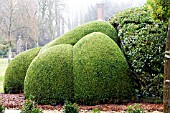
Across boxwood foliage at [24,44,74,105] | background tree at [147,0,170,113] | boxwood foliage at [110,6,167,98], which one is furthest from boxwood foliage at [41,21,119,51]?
background tree at [147,0,170,113]

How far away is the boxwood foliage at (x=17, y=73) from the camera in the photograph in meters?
8.49

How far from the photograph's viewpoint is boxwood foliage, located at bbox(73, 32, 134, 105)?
6441mm

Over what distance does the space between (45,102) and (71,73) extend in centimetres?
95

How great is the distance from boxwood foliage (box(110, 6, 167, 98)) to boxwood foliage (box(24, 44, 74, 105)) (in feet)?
4.93

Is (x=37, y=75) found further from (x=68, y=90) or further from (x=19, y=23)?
(x=19, y=23)

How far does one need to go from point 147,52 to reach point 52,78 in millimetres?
2313

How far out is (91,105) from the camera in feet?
21.4

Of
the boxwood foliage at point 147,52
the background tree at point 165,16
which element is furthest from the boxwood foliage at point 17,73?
the background tree at point 165,16

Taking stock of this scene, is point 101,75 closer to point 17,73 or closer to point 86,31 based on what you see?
point 86,31

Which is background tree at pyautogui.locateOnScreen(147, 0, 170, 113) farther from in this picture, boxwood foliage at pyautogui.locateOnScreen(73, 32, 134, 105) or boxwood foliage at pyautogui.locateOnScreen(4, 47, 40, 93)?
boxwood foliage at pyautogui.locateOnScreen(4, 47, 40, 93)

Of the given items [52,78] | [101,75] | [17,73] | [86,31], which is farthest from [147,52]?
[17,73]

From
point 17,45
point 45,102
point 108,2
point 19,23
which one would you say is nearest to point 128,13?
point 45,102

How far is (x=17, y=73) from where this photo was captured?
8.48m

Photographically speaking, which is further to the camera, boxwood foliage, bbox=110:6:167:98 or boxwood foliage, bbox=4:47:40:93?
boxwood foliage, bbox=4:47:40:93
